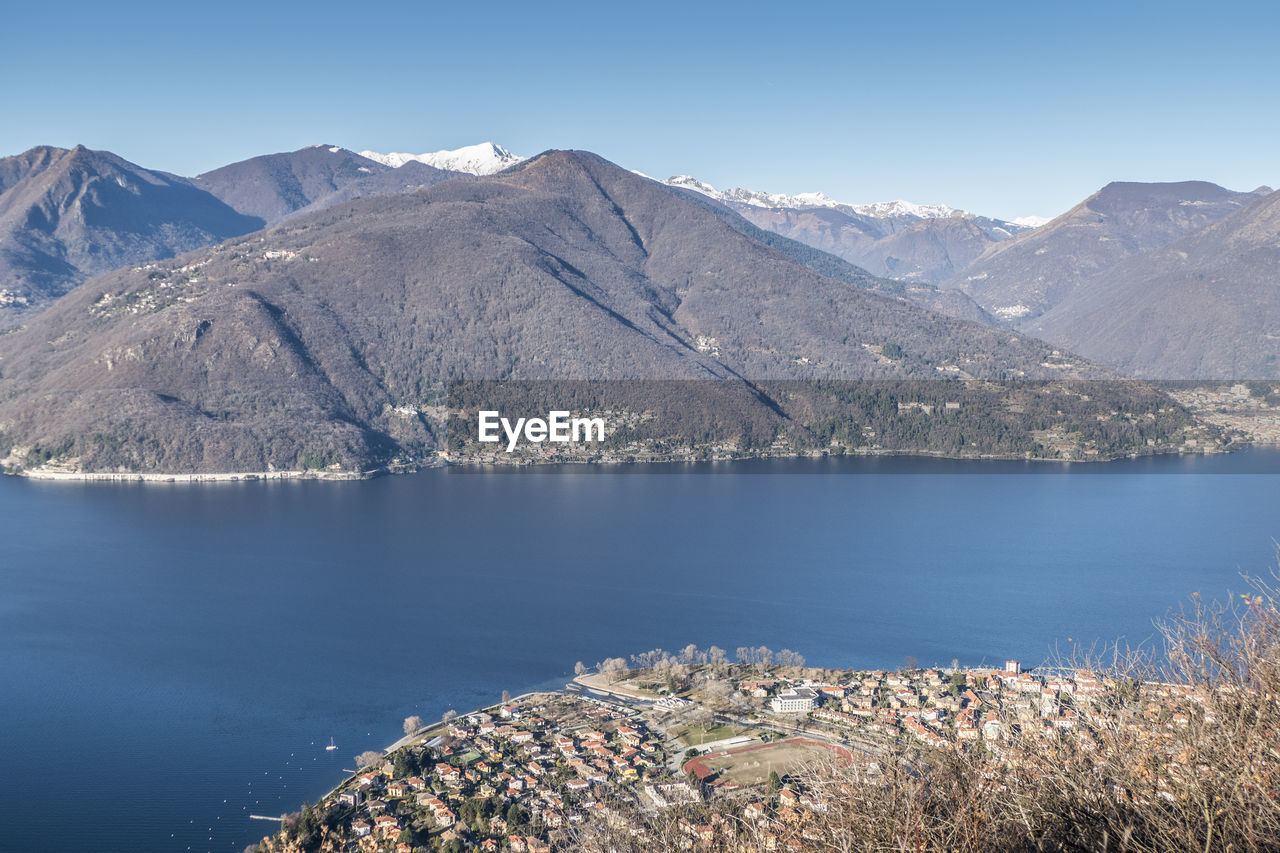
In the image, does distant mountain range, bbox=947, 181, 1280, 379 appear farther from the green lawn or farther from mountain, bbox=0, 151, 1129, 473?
the green lawn

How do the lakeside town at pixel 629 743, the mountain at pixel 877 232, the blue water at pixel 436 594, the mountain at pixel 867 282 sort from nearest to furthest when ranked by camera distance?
the lakeside town at pixel 629 743
the blue water at pixel 436 594
the mountain at pixel 867 282
the mountain at pixel 877 232

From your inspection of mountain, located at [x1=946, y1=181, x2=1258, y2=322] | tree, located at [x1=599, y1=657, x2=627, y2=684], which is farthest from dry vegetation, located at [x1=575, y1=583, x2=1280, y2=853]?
mountain, located at [x1=946, y1=181, x2=1258, y2=322]

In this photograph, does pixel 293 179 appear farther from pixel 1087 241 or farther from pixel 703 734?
pixel 703 734

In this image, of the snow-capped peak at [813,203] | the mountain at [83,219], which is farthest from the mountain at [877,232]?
the mountain at [83,219]

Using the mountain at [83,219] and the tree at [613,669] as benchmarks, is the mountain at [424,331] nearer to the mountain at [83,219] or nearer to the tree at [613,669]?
the mountain at [83,219]

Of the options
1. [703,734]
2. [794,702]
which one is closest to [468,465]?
[794,702]

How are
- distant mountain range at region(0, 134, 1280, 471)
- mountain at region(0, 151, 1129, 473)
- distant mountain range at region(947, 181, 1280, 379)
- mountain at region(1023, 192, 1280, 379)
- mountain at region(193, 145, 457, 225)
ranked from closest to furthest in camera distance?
mountain at region(0, 151, 1129, 473)
distant mountain range at region(0, 134, 1280, 471)
mountain at region(1023, 192, 1280, 379)
distant mountain range at region(947, 181, 1280, 379)
mountain at region(193, 145, 457, 225)
